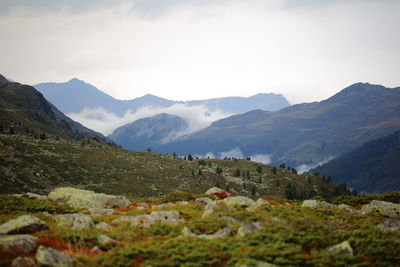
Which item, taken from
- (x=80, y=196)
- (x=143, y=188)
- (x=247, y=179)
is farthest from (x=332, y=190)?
(x=80, y=196)

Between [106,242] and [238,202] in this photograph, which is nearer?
[106,242]

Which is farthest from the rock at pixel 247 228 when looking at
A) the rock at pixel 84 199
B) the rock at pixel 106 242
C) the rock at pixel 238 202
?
the rock at pixel 84 199

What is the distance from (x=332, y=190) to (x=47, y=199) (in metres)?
158

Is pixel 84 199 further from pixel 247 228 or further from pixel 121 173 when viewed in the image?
pixel 121 173

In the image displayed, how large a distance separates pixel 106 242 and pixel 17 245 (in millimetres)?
4148

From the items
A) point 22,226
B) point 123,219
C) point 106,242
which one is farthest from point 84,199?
point 106,242

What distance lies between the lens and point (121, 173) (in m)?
134

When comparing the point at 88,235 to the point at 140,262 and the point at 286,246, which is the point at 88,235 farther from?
the point at 286,246

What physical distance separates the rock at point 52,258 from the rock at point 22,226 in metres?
5.15

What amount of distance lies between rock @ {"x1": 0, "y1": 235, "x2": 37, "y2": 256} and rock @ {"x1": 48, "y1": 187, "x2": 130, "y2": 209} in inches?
660

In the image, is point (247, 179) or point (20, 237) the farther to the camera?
point (247, 179)

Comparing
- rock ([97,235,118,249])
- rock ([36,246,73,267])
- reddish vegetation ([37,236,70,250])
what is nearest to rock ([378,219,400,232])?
rock ([97,235,118,249])

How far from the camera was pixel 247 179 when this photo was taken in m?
160

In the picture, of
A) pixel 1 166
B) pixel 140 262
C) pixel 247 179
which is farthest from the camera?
pixel 247 179
